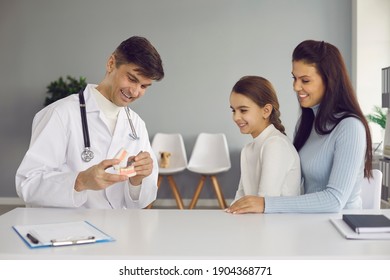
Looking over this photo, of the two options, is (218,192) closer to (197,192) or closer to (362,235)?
(197,192)

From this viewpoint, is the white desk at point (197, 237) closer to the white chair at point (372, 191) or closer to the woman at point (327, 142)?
the woman at point (327, 142)

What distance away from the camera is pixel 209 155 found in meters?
5.87

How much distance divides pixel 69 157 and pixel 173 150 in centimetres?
371

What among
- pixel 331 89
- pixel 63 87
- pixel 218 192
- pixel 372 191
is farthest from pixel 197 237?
pixel 63 87

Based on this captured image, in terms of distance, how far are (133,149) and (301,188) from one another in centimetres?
79

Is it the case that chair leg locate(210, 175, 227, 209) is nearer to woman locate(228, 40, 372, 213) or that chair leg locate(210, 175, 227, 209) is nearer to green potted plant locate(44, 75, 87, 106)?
green potted plant locate(44, 75, 87, 106)

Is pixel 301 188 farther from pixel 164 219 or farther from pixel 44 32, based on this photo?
pixel 44 32

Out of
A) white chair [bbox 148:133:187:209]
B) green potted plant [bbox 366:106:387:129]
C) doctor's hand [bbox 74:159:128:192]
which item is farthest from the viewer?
Answer: white chair [bbox 148:133:187:209]

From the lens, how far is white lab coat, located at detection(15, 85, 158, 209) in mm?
1973

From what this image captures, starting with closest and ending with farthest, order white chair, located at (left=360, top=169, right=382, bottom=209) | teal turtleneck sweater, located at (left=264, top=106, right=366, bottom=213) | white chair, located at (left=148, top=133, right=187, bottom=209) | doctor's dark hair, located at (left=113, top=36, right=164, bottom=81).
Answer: teal turtleneck sweater, located at (left=264, top=106, right=366, bottom=213)
doctor's dark hair, located at (left=113, top=36, right=164, bottom=81)
white chair, located at (left=360, top=169, right=382, bottom=209)
white chair, located at (left=148, top=133, right=187, bottom=209)

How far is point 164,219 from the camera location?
5.86ft

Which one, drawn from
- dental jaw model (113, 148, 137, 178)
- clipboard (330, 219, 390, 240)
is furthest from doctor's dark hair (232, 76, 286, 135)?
clipboard (330, 219, 390, 240)

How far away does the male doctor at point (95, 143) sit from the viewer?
1966 millimetres
